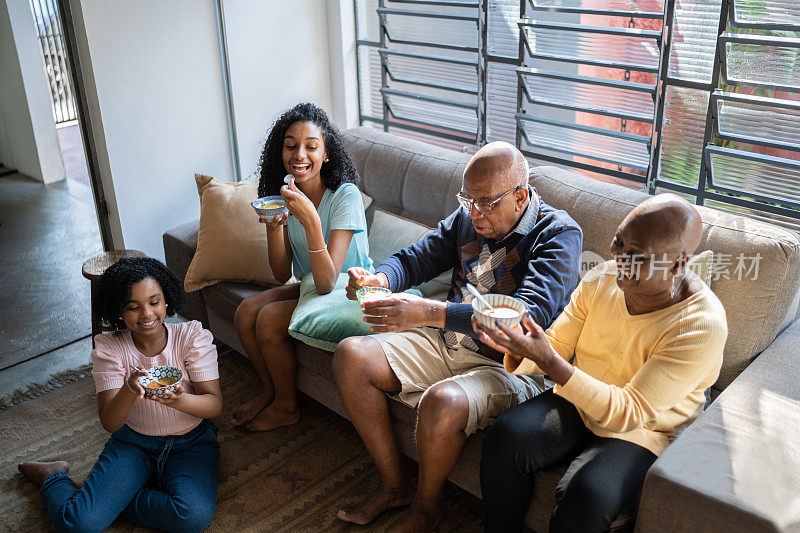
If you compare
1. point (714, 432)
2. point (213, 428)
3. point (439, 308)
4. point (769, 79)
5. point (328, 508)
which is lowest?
point (328, 508)

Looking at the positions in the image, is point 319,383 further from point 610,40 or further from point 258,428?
point 610,40

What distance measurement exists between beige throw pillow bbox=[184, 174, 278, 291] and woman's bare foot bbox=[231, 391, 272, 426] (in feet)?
1.46

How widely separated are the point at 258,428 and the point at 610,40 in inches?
78.0

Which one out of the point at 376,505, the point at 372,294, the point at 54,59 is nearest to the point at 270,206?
the point at 372,294

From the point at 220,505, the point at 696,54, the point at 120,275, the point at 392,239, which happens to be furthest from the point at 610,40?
the point at 220,505

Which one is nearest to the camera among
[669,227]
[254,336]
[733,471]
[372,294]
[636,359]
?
[733,471]

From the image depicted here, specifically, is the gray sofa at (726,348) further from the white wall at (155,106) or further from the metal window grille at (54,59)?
the metal window grille at (54,59)

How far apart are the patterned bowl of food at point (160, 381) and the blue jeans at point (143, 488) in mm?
324

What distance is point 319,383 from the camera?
Answer: 2.54m

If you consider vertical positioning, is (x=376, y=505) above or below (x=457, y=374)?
below

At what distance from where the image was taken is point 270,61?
12.0 ft

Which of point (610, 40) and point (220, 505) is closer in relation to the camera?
point (220, 505)

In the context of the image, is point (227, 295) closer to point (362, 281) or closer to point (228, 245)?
point (228, 245)

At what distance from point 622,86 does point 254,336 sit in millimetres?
1671
